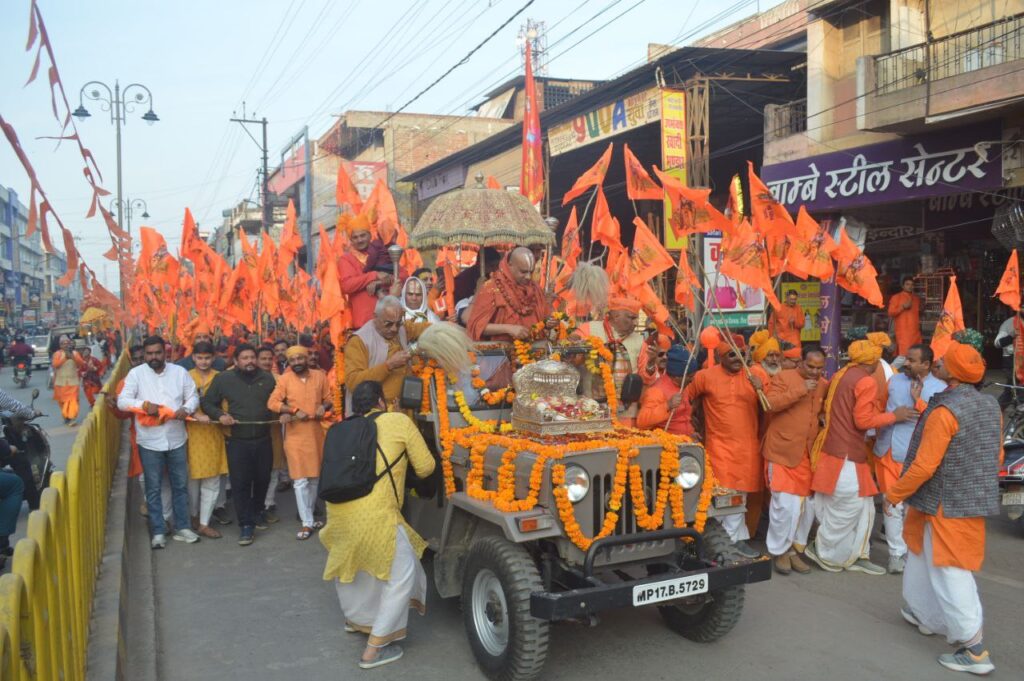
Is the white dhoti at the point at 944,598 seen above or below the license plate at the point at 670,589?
below

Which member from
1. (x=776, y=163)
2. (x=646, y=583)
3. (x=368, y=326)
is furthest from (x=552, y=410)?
(x=776, y=163)

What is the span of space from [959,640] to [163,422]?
254 inches

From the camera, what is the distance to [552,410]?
508cm

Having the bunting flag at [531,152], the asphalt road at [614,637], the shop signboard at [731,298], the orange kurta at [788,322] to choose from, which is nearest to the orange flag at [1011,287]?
the asphalt road at [614,637]

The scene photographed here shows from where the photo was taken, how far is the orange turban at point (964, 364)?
15.1ft

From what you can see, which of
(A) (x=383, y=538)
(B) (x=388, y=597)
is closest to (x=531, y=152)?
(A) (x=383, y=538)

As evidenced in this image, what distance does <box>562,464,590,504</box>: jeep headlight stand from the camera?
4.52m

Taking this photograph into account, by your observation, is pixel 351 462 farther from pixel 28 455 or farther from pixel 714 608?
pixel 28 455

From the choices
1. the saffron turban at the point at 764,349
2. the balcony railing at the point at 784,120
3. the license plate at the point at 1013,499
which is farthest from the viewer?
the balcony railing at the point at 784,120

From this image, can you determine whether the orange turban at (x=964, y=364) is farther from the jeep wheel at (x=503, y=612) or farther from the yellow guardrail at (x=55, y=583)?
the yellow guardrail at (x=55, y=583)

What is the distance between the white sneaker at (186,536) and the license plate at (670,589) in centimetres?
489

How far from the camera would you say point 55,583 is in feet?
11.5

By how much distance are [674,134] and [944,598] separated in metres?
11.9

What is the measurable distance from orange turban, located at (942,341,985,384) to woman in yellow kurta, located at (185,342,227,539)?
6.16 m
